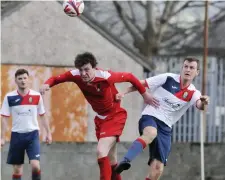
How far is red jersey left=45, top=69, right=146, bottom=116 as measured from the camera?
1114 centimetres

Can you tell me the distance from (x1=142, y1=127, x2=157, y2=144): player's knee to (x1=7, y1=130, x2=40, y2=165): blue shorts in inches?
106

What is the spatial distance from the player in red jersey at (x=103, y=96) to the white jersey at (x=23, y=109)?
6.45 ft

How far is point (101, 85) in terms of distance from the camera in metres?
11.2

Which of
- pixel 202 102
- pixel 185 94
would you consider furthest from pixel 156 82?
pixel 202 102

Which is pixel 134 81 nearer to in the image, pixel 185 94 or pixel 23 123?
pixel 185 94

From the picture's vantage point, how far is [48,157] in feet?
49.5

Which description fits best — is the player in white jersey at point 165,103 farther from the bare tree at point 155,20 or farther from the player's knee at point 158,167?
the bare tree at point 155,20

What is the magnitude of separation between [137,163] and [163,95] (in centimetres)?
390

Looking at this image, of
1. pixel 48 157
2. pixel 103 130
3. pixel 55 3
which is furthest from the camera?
pixel 55 3

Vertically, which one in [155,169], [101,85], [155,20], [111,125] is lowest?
[155,169]

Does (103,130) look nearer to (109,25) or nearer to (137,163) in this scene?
(137,163)

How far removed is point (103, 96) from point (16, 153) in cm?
275

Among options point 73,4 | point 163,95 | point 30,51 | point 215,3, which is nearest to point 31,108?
point 73,4

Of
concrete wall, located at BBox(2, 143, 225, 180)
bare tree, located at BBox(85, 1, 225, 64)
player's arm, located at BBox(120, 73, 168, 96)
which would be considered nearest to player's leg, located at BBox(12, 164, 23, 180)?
concrete wall, located at BBox(2, 143, 225, 180)
